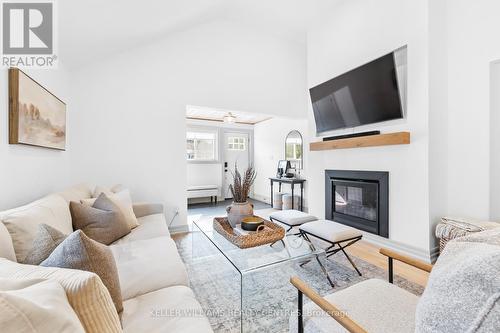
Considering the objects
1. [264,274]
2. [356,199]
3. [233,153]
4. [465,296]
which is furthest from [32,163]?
[233,153]

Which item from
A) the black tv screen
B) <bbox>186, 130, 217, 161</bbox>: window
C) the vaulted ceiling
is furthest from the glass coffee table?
<bbox>186, 130, 217, 161</bbox>: window

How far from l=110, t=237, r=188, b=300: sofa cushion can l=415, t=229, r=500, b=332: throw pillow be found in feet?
3.88

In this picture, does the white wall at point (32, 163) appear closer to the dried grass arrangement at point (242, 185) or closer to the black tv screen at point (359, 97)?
the dried grass arrangement at point (242, 185)

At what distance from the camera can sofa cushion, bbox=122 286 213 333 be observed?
0.92 metres

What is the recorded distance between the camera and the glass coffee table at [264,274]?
59.2 inches

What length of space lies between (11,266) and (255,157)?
6.02 meters

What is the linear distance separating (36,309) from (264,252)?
60.0 inches

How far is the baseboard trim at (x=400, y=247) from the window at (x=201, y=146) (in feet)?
14.3

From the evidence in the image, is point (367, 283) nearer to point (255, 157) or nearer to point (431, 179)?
point (431, 179)

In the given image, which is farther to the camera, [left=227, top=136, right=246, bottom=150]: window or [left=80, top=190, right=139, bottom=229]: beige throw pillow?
[left=227, top=136, right=246, bottom=150]: window

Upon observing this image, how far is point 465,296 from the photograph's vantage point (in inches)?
22.8

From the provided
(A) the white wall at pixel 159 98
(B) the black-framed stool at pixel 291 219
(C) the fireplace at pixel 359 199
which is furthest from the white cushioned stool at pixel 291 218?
(A) the white wall at pixel 159 98

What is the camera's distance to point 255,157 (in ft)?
21.8

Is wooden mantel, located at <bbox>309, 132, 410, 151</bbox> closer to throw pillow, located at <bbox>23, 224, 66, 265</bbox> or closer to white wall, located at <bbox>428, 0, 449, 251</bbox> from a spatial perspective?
white wall, located at <bbox>428, 0, 449, 251</bbox>
